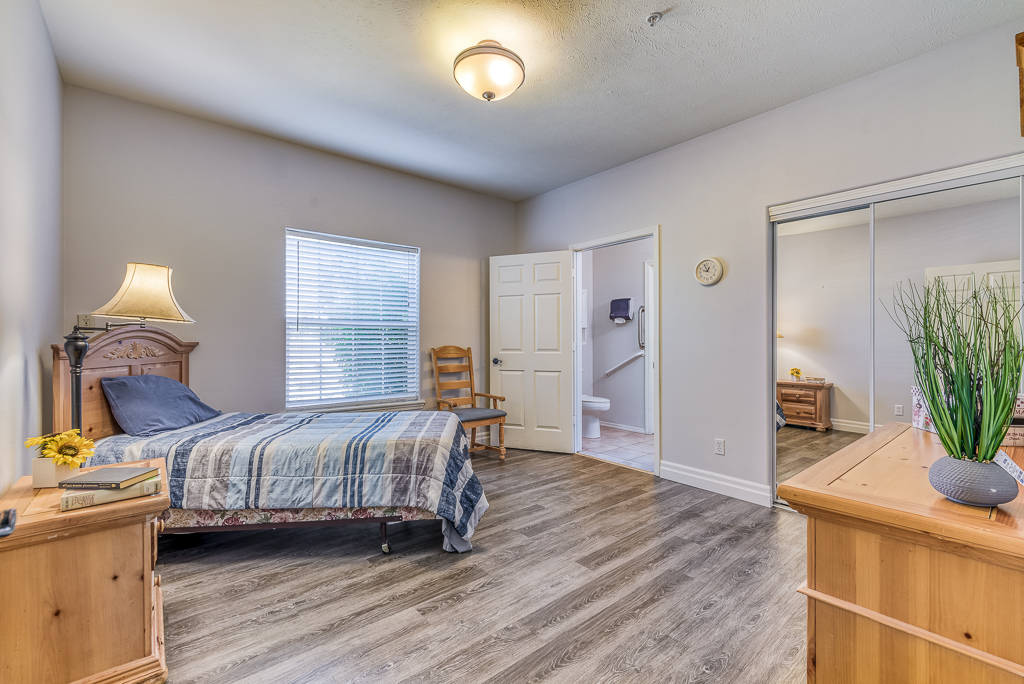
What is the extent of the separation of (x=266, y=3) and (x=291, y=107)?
1029 mm

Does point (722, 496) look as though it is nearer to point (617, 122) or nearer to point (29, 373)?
point (617, 122)

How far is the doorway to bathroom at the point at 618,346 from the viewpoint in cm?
551

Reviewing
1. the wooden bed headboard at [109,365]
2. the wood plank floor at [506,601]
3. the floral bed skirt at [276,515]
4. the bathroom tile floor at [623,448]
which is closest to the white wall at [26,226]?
the wooden bed headboard at [109,365]

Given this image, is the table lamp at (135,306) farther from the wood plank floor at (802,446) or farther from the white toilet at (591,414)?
the white toilet at (591,414)

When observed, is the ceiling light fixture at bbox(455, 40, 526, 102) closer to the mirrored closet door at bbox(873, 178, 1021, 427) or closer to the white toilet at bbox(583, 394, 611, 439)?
the mirrored closet door at bbox(873, 178, 1021, 427)

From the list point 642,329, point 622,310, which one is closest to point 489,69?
point 622,310

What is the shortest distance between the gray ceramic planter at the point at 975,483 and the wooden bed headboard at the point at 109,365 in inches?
139

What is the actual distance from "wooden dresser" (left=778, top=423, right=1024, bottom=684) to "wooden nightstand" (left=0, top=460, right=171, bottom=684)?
1919 mm

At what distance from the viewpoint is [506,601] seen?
2031 millimetres

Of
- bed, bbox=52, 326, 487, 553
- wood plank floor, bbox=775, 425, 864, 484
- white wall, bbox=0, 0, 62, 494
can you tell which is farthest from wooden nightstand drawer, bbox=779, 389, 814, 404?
white wall, bbox=0, 0, 62, 494

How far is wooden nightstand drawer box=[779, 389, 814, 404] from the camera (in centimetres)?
312

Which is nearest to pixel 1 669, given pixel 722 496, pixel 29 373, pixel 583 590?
pixel 29 373

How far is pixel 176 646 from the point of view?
67.7 inches

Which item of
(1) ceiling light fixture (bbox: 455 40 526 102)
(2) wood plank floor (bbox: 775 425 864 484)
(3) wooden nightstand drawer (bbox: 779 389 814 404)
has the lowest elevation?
(2) wood plank floor (bbox: 775 425 864 484)
